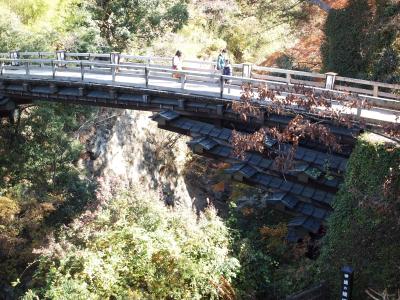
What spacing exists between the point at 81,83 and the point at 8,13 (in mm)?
7216

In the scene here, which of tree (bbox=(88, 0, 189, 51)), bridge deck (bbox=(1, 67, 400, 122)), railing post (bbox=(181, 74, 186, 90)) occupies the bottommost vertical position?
bridge deck (bbox=(1, 67, 400, 122))

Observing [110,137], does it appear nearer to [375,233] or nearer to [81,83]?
[81,83]

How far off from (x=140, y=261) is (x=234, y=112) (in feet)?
18.0

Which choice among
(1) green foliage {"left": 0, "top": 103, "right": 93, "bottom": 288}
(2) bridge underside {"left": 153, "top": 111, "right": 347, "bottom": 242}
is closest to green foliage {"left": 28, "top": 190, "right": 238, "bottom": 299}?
(2) bridge underside {"left": 153, "top": 111, "right": 347, "bottom": 242}

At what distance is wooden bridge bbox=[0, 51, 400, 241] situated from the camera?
39.4 feet

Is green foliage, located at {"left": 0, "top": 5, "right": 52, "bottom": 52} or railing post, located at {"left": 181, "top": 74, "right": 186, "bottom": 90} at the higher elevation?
green foliage, located at {"left": 0, "top": 5, "right": 52, "bottom": 52}

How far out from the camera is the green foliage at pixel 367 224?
30.7 ft

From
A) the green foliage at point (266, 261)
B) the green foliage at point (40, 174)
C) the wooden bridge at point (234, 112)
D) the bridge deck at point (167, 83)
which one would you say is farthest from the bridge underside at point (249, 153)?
the green foliage at point (40, 174)

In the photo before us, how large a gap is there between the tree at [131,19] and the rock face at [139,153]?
15.3 ft

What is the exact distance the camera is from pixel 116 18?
86.0ft

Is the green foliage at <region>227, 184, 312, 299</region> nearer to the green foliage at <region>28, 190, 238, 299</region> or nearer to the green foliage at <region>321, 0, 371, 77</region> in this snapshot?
the green foliage at <region>28, 190, 238, 299</region>

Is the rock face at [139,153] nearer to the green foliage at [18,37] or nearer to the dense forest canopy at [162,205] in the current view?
the dense forest canopy at [162,205]

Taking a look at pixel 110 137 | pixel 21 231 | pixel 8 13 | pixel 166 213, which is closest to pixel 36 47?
pixel 8 13

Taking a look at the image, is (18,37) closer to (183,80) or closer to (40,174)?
(40,174)
